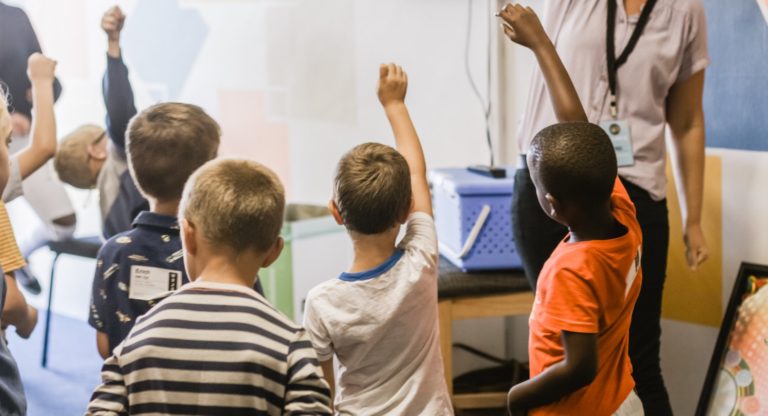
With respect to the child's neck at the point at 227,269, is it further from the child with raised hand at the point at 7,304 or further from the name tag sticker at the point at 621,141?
the name tag sticker at the point at 621,141

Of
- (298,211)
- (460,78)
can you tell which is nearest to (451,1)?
(460,78)

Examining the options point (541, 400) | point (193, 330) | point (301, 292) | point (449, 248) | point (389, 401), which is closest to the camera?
point (193, 330)

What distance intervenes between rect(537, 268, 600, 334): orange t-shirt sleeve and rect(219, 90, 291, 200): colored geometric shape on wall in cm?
208

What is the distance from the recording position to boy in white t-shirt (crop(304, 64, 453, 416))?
1.50 meters

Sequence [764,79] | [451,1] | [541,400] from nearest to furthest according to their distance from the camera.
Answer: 1. [541,400]
2. [764,79]
3. [451,1]

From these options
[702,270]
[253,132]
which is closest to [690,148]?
[702,270]

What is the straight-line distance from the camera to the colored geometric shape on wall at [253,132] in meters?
3.38

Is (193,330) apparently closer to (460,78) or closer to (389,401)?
(389,401)

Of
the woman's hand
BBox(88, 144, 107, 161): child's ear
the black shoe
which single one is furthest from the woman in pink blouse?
the black shoe

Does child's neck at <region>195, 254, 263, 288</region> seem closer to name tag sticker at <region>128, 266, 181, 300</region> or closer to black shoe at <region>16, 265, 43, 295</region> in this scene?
name tag sticker at <region>128, 266, 181, 300</region>

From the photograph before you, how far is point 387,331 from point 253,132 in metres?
2.03

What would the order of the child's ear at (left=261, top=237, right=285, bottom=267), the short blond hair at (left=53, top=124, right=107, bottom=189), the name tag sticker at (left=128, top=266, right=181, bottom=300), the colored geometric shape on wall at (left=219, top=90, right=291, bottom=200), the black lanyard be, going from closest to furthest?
the child's ear at (left=261, top=237, right=285, bottom=267)
the name tag sticker at (left=128, top=266, right=181, bottom=300)
the black lanyard
the short blond hair at (left=53, top=124, right=107, bottom=189)
the colored geometric shape on wall at (left=219, top=90, right=291, bottom=200)

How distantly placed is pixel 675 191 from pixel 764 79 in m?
0.41

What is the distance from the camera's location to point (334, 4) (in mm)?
3158
